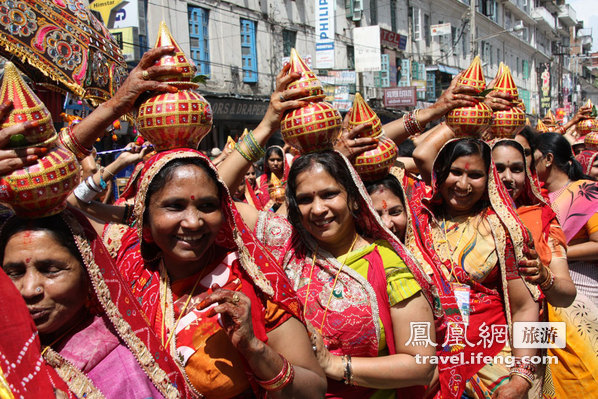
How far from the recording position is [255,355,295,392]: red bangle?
5.26 ft

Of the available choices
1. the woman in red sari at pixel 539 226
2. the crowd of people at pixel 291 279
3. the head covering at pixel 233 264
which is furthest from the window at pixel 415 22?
the head covering at pixel 233 264

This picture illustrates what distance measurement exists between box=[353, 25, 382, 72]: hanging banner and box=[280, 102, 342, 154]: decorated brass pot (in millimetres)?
18884

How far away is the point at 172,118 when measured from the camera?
1793 mm

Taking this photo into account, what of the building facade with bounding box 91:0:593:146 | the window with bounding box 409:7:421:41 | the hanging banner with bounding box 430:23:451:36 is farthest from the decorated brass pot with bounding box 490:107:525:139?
the window with bounding box 409:7:421:41

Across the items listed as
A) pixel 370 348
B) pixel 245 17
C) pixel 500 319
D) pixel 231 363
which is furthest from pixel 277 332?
pixel 245 17

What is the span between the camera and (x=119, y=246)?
2.08 metres

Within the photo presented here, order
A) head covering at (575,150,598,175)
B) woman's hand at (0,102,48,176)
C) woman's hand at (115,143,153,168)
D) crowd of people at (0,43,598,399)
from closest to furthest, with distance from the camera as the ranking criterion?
woman's hand at (0,102,48,176) < crowd of people at (0,43,598,399) < woman's hand at (115,143,153,168) < head covering at (575,150,598,175)

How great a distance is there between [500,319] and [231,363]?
1733 millimetres

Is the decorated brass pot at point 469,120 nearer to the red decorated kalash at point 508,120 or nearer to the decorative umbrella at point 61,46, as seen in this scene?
the red decorated kalash at point 508,120

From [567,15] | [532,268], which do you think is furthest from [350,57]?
[567,15]

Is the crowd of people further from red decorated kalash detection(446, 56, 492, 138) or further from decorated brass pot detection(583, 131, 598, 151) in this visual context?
decorated brass pot detection(583, 131, 598, 151)

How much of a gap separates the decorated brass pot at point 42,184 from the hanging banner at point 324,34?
56.9 ft

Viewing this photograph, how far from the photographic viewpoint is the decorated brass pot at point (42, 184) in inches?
52.3

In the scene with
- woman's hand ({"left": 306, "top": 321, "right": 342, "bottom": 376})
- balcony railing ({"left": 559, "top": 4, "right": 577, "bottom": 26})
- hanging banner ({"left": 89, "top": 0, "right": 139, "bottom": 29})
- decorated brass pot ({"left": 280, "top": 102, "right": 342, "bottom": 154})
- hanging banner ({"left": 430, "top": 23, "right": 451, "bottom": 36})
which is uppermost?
balcony railing ({"left": 559, "top": 4, "right": 577, "bottom": 26})
